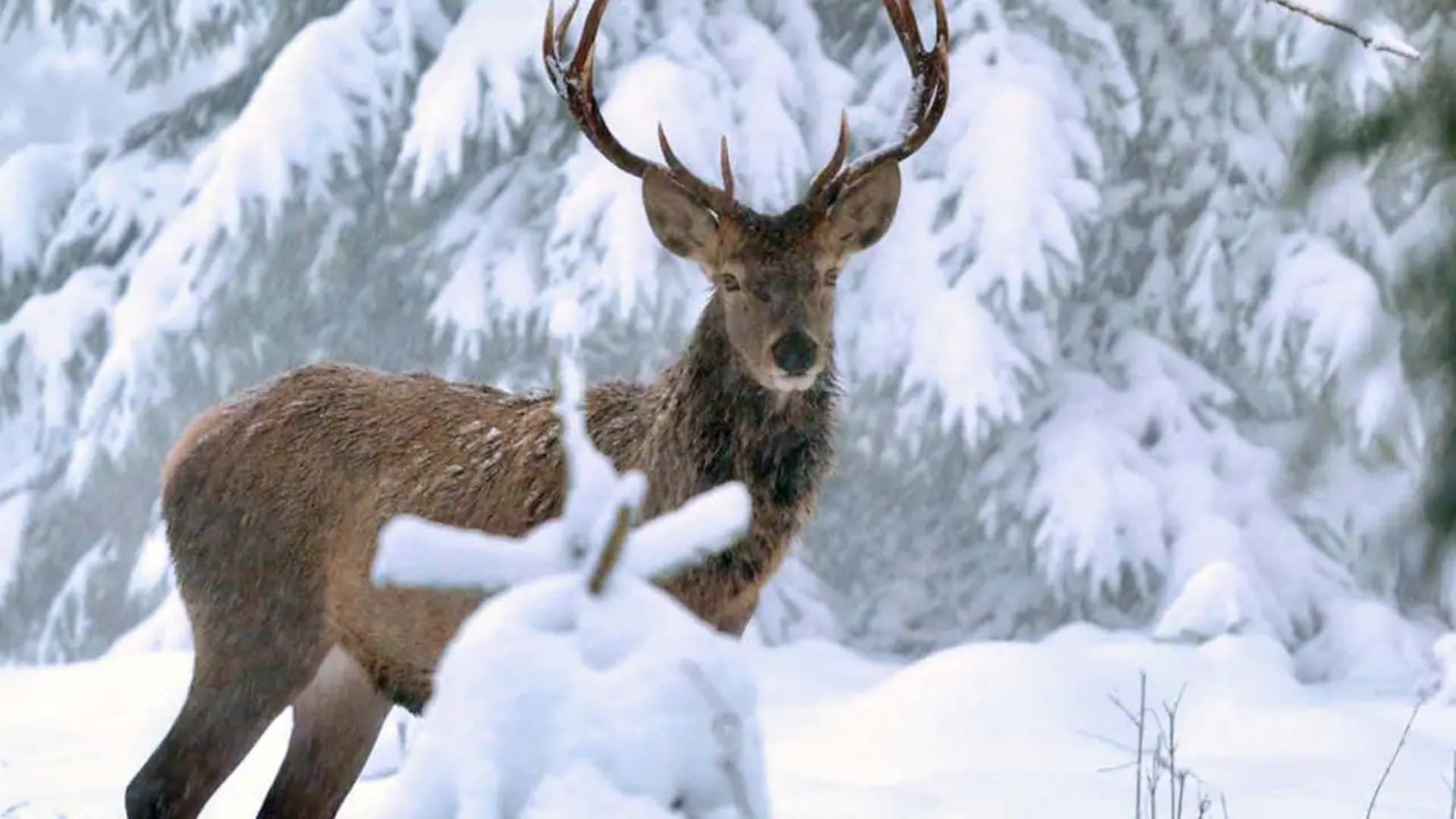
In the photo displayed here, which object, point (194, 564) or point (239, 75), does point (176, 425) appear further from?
point (194, 564)

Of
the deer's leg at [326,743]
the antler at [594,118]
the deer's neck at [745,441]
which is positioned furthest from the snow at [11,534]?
the deer's neck at [745,441]

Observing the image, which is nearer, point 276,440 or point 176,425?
point 276,440

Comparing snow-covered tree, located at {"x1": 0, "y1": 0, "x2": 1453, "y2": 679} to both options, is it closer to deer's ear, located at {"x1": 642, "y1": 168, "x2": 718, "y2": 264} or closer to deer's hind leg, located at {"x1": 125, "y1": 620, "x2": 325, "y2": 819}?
deer's ear, located at {"x1": 642, "y1": 168, "x2": 718, "y2": 264}

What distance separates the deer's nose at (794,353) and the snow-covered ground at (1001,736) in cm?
199

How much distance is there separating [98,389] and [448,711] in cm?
1075

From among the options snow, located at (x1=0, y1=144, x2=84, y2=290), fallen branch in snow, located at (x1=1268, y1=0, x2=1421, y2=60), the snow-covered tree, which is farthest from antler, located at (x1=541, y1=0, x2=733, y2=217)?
snow, located at (x1=0, y1=144, x2=84, y2=290)

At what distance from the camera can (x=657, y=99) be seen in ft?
36.0

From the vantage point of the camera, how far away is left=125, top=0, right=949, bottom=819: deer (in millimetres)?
5258

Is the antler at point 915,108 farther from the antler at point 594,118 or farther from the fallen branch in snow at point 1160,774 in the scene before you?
the fallen branch in snow at point 1160,774

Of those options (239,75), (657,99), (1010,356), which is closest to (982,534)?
(1010,356)

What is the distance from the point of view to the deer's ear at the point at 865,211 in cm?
554

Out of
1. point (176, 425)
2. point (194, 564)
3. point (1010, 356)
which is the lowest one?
point (176, 425)

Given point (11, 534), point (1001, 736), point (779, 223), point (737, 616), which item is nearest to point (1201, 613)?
point (1001, 736)

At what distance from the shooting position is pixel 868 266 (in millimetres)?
12117
